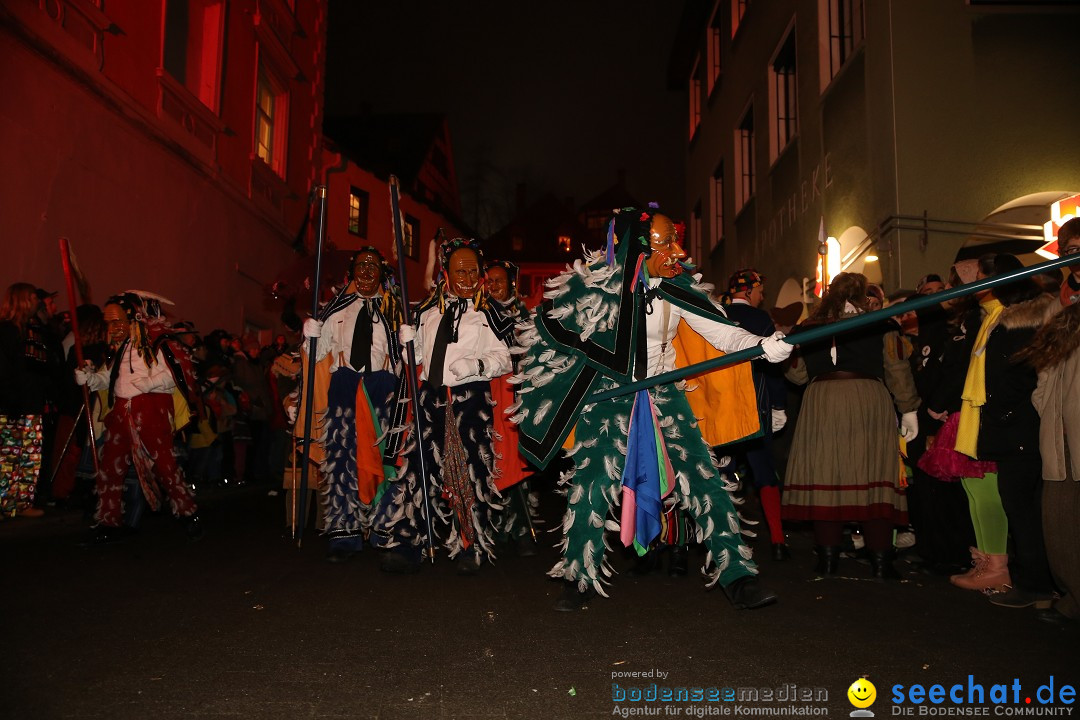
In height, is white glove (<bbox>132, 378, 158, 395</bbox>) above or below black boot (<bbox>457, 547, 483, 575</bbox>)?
above

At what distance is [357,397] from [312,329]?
23.5 inches

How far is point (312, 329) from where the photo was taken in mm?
6352

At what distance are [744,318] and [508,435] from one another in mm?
1952

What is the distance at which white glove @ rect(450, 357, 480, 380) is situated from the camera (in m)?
5.62

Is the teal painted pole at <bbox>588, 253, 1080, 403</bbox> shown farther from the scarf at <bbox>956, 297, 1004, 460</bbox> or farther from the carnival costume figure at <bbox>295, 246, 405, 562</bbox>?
the carnival costume figure at <bbox>295, 246, 405, 562</bbox>

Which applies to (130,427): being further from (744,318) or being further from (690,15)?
(690,15)

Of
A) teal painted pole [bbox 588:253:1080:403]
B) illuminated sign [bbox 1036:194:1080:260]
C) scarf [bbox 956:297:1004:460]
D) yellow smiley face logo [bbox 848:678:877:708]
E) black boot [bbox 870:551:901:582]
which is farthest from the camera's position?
illuminated sign [bbox 1036:194:1080:260]

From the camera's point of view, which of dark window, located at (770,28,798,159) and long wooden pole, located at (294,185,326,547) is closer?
long wooden pole, located at (294,185,326,547)

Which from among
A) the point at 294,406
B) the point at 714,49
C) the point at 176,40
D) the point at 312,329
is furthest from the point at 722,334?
the point at 714,49

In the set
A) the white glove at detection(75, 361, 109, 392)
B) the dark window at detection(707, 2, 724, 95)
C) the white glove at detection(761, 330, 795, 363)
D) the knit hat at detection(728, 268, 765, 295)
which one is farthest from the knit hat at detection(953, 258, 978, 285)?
the dark window at detection(707, 2, 724, 95)

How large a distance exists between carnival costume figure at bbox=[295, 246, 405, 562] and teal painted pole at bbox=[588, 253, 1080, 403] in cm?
222

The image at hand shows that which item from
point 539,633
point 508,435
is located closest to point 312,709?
point 539,633

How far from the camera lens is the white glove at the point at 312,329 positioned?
634cm

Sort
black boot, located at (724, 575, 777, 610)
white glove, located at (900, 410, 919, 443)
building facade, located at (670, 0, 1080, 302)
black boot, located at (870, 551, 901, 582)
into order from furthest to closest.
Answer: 1. building facade, located at (670, 0, 1080, 302)
2. white glove, located at (900, 410, 919, 443)
3. black boot, located at (870, 551, 901, 582)
4. black boot, located at (724, 575, 777, 610)
